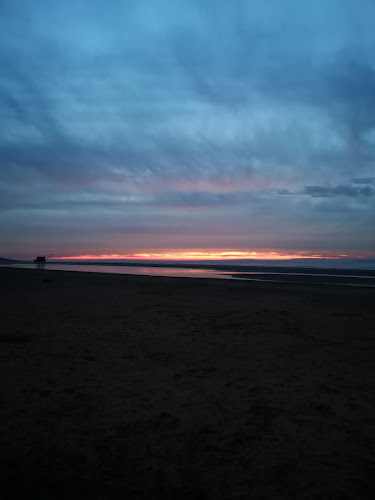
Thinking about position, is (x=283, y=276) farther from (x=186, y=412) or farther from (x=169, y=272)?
(x=186, y=412)

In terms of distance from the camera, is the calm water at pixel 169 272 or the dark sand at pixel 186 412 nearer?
the dark sand at pixel 186 412

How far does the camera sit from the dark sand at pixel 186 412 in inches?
137

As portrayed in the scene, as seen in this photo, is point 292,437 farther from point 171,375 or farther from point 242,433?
point 171,375

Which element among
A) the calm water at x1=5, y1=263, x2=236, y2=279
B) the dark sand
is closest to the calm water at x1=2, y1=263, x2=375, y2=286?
the calm water at x1=5, y1=263, x2=236, y2=279

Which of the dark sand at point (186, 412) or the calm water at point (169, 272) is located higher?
the calm water at point (169, 272)

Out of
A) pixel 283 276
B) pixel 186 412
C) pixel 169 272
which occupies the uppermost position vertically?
pixel 283 276

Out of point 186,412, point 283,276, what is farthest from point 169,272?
point 186,412

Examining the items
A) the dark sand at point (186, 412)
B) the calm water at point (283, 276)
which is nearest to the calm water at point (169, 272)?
the calm water at point (283, 276)

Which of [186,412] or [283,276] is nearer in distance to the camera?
[186,412]

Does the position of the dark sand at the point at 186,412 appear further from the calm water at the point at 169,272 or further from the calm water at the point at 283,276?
the calm water at the point at 169,272

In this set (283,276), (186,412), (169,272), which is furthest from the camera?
(169,272)

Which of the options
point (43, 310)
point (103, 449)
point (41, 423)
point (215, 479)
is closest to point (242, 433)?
point (215, 479)

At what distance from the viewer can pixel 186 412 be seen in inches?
194

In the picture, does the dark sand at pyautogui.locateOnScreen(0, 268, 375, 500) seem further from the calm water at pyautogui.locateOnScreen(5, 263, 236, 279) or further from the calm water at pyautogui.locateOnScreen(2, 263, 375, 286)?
the calm water at pyautogui.locateOnScreen(5, 263, 236, 279)
